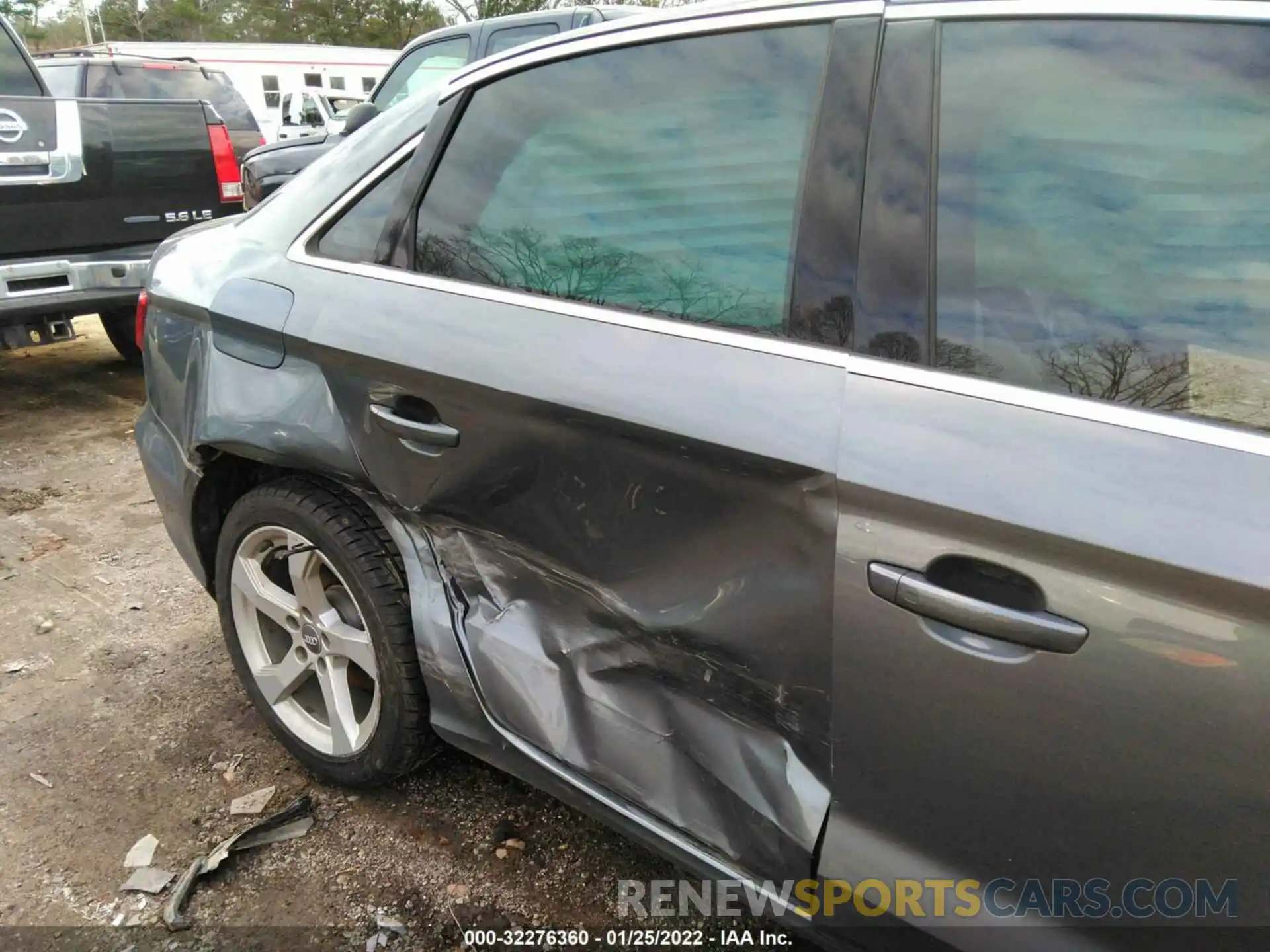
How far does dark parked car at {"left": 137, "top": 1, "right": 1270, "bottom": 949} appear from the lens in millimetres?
1074

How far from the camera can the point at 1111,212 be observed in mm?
1198

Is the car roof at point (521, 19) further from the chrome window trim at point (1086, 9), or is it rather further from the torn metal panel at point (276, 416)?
the chrome window trim at point (1086, 9)

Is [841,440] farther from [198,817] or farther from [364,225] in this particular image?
[198,817]

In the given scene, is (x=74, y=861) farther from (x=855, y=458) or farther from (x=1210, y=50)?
(x=1210, y=50)

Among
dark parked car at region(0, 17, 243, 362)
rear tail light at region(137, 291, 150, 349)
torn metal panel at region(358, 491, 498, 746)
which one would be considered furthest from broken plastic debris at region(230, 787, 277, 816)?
dark parked car at region(0, 17, 243, 362)

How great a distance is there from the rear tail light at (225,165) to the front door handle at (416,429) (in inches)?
176

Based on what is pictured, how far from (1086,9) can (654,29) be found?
0.72 meters

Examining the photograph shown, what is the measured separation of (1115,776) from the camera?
1073 millimetres

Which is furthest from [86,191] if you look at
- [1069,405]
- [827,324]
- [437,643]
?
[1069,405]

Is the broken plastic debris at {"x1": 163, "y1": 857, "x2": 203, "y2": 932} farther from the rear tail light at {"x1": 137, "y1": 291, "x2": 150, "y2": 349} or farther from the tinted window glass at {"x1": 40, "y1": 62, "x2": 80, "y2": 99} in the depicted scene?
the tinted window glass at {"x1": 40, "y1": 62, "x2": 80, "y2": 99}

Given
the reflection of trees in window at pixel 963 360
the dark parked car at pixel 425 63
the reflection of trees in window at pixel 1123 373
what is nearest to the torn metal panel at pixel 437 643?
the reflection of trees in window at pixel 963 360

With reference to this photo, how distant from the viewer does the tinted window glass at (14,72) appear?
5109 millimetres

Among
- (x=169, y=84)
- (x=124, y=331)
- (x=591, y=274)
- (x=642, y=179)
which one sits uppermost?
(x=169, y=84)

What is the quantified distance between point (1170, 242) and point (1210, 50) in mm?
248
